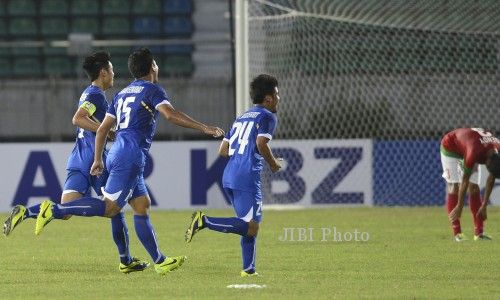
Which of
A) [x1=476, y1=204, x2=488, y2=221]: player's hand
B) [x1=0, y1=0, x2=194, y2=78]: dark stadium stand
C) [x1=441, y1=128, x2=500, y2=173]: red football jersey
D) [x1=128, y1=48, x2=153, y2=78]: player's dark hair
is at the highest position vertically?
[x1=0, y1=0, x2=194, y2=78]: dark stadium stand

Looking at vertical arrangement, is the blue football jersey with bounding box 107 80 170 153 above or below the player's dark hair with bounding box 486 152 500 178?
above

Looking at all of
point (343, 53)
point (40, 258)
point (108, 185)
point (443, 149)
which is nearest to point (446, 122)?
point (343, 53)

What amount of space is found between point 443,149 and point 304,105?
4896mm

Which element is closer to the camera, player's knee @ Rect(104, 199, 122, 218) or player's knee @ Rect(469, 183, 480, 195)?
player's knee @ Rect(104, 199, 122, 218)

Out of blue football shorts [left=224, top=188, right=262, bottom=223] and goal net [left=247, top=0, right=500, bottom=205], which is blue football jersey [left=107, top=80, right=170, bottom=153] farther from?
Answer: goal net [left=247, top=0, right=500, bottom=205]

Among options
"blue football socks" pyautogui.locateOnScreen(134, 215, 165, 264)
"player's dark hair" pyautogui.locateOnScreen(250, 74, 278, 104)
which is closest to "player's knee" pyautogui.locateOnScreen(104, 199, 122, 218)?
"blue football socks" pyautogui.locateOnScreen(134, 215, 165, 264)

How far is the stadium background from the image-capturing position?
16719 millimetres

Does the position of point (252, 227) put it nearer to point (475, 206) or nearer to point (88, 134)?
point (88, 134)

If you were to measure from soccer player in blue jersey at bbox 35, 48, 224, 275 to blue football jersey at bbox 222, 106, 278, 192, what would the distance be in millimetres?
513

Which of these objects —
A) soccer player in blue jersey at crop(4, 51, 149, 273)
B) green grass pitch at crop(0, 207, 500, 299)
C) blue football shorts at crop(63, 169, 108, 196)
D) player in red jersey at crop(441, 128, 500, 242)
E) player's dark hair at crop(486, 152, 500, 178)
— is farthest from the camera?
player in red jersey at crop(441, 128, 500, 242)

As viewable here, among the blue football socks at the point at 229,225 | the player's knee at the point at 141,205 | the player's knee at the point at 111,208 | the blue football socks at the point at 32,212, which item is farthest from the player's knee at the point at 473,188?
the blue football socks at the point at 32,212

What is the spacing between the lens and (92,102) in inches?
355

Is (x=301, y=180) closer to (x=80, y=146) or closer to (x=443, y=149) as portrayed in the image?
(x=443, y=149)

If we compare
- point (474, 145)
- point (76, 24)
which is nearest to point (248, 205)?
point (474, 145)
